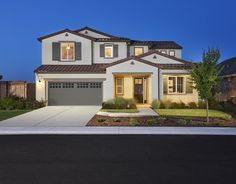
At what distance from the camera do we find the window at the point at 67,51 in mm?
34531

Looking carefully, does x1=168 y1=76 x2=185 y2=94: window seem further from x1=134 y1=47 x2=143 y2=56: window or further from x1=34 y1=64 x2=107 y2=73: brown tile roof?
x1=134 y1=47 x2=143 y2=56: window

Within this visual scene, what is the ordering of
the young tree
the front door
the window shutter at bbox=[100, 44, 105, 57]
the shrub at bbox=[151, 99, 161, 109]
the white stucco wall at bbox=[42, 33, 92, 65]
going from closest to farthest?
the young tree, the shrub at bbox=[151, 99, 161, 109], the white stucco wall at bbox=[42, 33, 92, 65], the front door, the window shutter at bbox=[100, 44, 105, 57]

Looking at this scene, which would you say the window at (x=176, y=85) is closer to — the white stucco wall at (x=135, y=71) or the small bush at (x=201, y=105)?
the white stucco wall at (x=135, y=71)

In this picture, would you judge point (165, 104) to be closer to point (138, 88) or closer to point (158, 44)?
point (138, 88)

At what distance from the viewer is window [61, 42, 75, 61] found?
34.5 metres

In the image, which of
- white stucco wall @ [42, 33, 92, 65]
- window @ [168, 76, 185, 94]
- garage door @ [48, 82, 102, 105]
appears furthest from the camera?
white stucco wall @ [42, 33, 92, 65]

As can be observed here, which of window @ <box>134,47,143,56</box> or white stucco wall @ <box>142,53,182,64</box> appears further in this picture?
window @ <box>134,47,143,56</box>

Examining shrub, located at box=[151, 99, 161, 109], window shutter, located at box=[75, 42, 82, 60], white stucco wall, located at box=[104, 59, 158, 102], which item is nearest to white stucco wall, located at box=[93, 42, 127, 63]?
window shutter, located at box=[75, 42, 82, 60]

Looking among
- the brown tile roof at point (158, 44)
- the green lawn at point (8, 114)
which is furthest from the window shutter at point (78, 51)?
the green lawn at point (8, 114)

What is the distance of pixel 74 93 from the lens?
33531 millimetres

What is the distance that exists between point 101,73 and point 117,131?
17.3 meters

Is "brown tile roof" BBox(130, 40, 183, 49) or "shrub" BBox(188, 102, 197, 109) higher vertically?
"brown tile roof" BBox(130, 40, 183, 49)

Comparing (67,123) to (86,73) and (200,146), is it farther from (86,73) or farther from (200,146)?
(86,73)

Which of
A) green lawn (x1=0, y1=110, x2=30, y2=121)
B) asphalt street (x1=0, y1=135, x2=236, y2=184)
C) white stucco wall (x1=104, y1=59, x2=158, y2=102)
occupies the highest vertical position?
white stucco wall (x1=104, y1=59, x2=158, y2=102)
